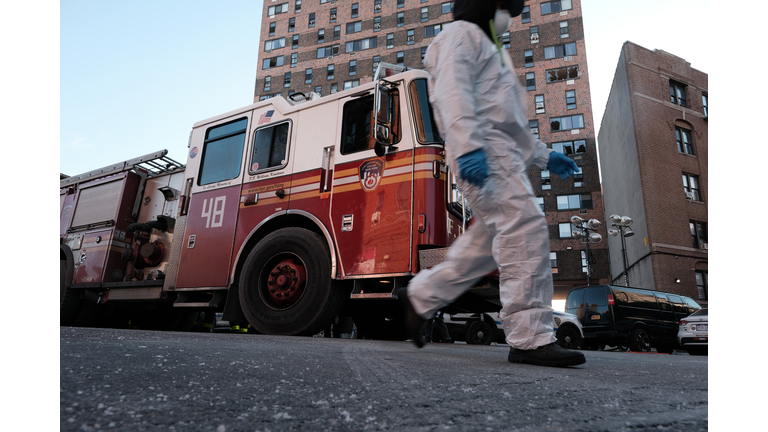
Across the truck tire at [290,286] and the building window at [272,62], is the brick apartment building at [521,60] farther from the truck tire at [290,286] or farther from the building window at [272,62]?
the truck tire at [290,286]

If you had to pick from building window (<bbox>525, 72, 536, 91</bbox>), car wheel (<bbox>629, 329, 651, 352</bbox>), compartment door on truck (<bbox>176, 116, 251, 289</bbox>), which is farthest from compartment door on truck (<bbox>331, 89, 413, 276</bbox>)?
building window (<bbox>525, 72, 536, 91</bbox>)

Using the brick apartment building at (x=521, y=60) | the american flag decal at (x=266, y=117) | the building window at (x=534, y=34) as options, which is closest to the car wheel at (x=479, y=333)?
the american flag decal at (x=266, y=117)

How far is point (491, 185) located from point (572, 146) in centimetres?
3317

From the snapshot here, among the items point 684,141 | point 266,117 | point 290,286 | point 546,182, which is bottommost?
point 290,286

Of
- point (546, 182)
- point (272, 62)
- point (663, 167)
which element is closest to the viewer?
point (663, 167)

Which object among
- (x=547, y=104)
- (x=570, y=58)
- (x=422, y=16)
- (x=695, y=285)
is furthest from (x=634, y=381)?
(x=422, y=16)

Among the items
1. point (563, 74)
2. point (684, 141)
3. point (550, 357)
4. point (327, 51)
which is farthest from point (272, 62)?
point (550, 357)

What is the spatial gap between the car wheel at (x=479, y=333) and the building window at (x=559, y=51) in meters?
33.0

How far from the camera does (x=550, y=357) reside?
230 centimetres

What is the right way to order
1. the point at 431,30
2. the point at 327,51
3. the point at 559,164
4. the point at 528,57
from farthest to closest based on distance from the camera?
the point at 327,51 → the point at 431,30 → the point at 528,57 → the point at 559,164

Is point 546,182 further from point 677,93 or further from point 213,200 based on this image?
point 213,200

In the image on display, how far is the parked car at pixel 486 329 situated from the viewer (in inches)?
298

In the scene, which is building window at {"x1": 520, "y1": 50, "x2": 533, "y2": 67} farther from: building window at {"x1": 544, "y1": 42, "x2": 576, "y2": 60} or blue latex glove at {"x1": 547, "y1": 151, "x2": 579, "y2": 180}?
blue latex glove at {"x1": 547, "y1": 151, "x2": 579, "y2": 180}

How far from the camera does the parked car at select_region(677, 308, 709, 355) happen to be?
10.0 meters
